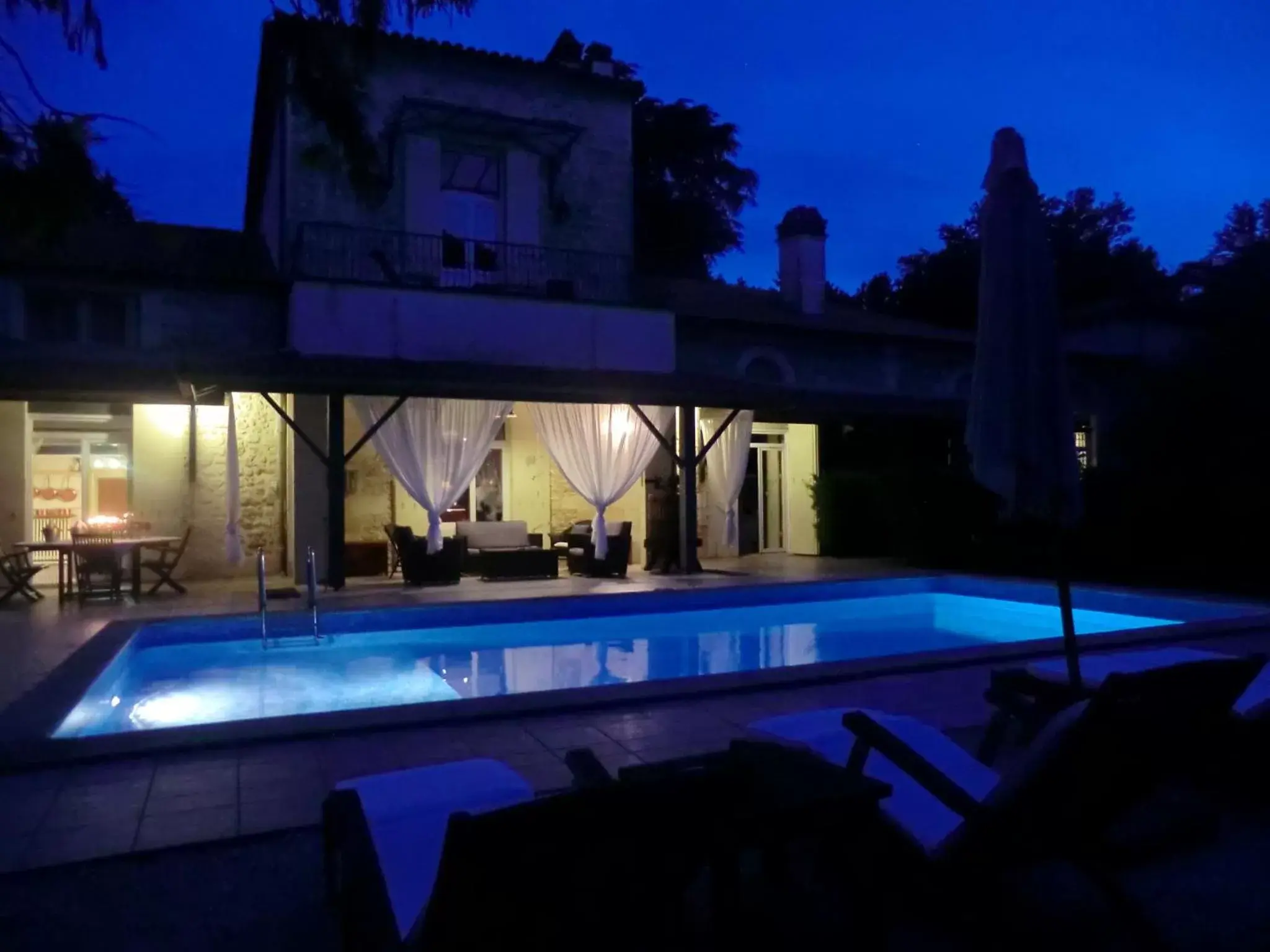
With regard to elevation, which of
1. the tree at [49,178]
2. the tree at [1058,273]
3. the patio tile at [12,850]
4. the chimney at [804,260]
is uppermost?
the tree at [1058,273]

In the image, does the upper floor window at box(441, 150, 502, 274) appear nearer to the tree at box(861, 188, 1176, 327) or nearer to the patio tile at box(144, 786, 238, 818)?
the patio tile at box(144, 786, 238, 818)

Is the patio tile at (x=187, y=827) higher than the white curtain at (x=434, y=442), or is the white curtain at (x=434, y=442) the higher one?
the white curtain at (x=434, y=442)

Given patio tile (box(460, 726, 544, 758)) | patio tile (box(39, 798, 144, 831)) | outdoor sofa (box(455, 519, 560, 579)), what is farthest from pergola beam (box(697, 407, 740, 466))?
patio tile (box(39, 798, 144, 831))

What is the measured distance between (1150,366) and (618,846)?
52.5 ft

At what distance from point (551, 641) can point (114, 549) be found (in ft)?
14.4

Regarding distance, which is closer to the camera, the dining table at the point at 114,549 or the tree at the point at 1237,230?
the dining table at the point at 114,549

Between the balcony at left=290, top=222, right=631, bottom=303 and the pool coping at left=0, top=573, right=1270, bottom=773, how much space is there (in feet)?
23.5

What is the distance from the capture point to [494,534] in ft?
43.1

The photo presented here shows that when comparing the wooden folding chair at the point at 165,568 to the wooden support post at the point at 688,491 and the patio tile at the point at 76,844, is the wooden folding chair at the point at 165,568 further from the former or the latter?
the patio tile at the point at 76,844

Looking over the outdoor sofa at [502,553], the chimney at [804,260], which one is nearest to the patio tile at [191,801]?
the outdoor sofa at [502,553]

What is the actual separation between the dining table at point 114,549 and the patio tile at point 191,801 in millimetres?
6930

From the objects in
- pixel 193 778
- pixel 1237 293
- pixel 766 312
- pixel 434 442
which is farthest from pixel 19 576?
pixel 1237 293

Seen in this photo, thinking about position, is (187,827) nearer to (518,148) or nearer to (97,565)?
(97,565)

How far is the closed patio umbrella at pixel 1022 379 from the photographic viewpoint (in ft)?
12.4
